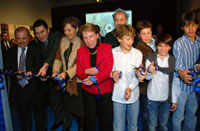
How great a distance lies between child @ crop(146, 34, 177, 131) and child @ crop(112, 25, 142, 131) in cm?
18

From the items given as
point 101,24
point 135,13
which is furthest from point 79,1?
point 135,13

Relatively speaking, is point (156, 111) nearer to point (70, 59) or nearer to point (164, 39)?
point (164, 39)

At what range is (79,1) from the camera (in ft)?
37.1

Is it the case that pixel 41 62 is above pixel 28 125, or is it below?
above

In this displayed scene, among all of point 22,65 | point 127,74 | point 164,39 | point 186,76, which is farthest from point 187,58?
point 22,65

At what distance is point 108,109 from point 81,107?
63 cm

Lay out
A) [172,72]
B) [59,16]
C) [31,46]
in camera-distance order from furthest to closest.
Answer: [59,16] < [31,46] < [172,72]

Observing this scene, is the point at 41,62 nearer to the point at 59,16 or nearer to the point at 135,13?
the point at 135,13

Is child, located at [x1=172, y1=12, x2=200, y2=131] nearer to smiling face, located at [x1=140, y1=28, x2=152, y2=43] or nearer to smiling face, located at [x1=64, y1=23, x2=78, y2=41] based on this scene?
smiling face, located at [x1=140, y1=28, x2=152, y2=43]

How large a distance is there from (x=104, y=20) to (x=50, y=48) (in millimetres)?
6597

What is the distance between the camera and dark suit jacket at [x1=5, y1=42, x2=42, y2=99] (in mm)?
2432

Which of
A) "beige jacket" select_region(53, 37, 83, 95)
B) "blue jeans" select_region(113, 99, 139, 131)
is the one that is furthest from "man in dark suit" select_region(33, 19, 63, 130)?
"blue jeans" select_region(113, 99, 139, 131)

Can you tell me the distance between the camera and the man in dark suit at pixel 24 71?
2.42 meters

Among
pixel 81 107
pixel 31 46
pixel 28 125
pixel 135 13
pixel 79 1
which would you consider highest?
pixel 79 1
